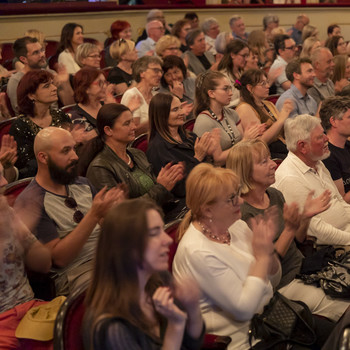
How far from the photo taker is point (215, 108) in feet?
12.5

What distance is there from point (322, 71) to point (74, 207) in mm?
3344

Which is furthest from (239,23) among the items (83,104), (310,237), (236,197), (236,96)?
(236,197)

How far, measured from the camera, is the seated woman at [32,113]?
10.6 ft

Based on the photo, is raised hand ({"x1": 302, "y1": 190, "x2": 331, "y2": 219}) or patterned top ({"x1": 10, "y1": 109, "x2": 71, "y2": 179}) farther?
patterned top ({"x1": 10, "y1": 109, "x2": 71, "y2": 179})

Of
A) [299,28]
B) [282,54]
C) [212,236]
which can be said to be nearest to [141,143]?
[212,236]

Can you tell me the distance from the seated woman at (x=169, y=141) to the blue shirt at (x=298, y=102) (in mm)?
1340

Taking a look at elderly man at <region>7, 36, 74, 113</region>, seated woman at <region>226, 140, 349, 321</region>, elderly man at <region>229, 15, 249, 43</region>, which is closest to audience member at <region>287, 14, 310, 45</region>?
elderly man at <region>229, 15, 249, 43</region>

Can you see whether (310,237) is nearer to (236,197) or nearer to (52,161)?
(236,197)

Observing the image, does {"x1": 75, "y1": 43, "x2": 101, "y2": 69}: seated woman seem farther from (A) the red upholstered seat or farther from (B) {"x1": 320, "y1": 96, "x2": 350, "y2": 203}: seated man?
(B) {"x1": 320, "y1": 96, "x2": 350, "y2": 203}: seated man

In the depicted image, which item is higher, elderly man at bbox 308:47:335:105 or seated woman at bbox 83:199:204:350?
seated woman at bbox 83:199:204:350

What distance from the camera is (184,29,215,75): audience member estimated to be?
605 cm

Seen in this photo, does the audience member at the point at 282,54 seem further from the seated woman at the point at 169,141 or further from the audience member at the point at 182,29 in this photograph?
the seated woman at the point at 169,141

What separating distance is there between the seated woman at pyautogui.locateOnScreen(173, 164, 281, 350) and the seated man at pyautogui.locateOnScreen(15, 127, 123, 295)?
335 mm

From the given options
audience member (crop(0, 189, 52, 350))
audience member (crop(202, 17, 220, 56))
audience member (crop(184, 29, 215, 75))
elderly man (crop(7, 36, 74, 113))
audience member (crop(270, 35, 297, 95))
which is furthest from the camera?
audience member (crop(202, 17, 220, 56))
